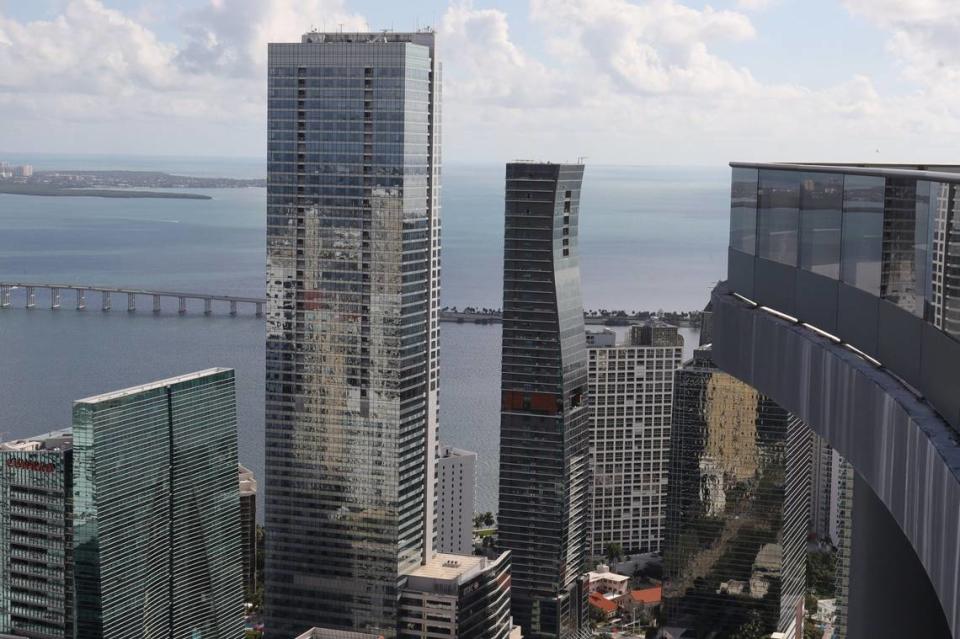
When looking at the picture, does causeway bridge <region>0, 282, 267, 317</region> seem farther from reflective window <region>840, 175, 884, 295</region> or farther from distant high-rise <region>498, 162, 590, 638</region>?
reflective window <region>840, 175, 884, 295</region>

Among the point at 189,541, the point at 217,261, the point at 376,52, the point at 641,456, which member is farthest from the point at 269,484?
the point at 217,261

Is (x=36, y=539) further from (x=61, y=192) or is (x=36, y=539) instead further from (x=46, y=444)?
(x=61, y=192)

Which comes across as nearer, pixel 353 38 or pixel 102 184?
pixel 353 38

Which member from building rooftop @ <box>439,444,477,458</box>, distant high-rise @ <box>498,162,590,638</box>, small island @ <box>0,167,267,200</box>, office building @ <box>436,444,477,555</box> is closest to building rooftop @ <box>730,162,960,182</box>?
distant high-rise @ <box>498,162,590,638</box>

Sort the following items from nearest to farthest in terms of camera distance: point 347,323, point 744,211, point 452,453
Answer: point 744,211
point 347,323
point 452,453

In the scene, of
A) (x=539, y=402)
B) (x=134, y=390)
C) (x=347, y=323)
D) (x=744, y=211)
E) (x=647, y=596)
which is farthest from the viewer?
(x=647, y=596)

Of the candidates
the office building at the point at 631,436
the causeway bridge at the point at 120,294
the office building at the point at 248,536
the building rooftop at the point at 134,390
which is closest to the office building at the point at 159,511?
the building rooftop at the point at 134,390

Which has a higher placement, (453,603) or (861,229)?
(861,229)

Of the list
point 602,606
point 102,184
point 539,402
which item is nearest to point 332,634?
point 539,402
